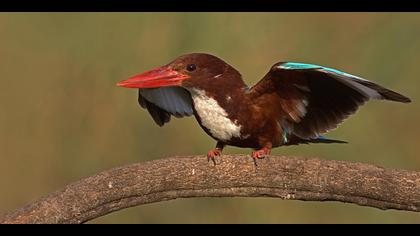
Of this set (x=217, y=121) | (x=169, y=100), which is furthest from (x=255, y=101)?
(x=169, y=100)

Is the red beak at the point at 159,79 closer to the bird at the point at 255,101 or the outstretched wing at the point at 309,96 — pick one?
the bird at the point at 255,101

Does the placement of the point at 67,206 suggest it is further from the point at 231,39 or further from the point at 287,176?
the point at 231,39

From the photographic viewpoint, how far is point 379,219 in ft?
10.4

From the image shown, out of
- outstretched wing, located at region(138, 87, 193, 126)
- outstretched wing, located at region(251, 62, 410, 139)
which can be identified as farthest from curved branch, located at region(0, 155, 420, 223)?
outstretched wing, located at region(138, 87, 193, 126)

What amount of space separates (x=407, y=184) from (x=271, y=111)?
0.51m

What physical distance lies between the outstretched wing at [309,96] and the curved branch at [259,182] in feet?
0.90

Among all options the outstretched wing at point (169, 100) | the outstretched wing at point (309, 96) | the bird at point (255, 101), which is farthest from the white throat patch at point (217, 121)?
the outstretched wing at point (169, 100)

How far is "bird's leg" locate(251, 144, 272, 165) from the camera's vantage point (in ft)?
6.86

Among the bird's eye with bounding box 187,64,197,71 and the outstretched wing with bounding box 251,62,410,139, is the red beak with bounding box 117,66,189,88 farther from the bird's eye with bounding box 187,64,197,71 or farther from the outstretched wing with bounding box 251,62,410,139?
the outstretched wing with bounding box 251,62,410,139

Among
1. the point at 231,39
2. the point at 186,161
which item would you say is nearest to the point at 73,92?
the point at 231,39

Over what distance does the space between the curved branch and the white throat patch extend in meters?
0.29

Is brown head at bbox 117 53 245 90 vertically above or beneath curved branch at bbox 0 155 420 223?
above

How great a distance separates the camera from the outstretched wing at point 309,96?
2209mm
